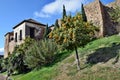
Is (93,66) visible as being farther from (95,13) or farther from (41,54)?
(95,13)

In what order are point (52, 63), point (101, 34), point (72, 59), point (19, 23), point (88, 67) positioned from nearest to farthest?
point (88, 67), point (72, 59), point (52, 63), point (101, 34), point (19, 23)

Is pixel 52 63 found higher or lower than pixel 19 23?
lower

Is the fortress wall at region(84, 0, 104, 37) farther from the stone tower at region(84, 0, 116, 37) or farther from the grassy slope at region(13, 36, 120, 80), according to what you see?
the grassy slope at region(13, 36, 120, 80)

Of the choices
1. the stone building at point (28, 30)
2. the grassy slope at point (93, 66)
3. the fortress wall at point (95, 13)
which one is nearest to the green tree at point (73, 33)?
the grassy slope at point (93, 66)

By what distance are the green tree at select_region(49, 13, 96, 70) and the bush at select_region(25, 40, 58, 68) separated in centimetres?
539

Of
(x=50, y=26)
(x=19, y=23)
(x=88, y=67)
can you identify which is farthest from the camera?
(x=19, y=23)

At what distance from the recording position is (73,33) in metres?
21.0

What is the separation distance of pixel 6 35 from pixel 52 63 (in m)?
30.5

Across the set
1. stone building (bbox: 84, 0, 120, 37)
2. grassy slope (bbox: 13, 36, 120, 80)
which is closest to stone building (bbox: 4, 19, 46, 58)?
stone building (bbox: 84, 0, 120, 37)

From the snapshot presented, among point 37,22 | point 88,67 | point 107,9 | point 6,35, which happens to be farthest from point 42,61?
point 6,35

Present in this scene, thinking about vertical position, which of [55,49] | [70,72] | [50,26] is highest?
[50,26]

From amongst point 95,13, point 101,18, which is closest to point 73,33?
point 101,18

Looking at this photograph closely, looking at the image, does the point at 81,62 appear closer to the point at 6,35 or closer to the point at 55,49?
the point at 55,49

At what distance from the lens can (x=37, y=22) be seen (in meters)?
48.2
